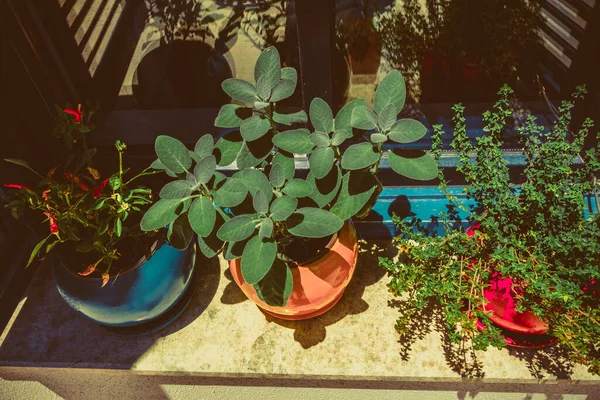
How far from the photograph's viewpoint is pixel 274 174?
1.03 meters

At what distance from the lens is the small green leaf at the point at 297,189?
3.38 feet

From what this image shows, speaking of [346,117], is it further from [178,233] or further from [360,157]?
[178,233]

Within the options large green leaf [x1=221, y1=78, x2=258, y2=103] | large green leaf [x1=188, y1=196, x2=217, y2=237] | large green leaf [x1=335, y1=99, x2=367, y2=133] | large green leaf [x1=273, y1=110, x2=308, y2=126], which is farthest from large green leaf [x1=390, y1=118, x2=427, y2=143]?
large green leaf [x1=188, y1=196, x2=217, y2=237]

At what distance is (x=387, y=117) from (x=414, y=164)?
117 millimetres

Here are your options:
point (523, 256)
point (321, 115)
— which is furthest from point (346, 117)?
point (523, 256)

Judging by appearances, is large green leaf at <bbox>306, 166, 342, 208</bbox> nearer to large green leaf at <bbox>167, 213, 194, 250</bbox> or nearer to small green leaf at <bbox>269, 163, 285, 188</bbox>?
small green leaf at <bbox>269, 163, 285, 188</bbox>

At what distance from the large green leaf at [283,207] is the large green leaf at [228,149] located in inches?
7.6

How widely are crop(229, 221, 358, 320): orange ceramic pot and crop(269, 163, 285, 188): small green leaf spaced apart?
0.82ft

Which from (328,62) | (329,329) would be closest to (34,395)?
(329,329)

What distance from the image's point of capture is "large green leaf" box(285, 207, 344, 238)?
0.97 meters

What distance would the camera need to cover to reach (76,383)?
1.55 m

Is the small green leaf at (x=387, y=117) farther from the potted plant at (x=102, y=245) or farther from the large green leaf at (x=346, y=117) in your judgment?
the potted plant at (x=102, y=245)

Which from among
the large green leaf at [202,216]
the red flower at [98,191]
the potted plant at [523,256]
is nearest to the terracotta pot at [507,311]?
the potted plant at [523,256]

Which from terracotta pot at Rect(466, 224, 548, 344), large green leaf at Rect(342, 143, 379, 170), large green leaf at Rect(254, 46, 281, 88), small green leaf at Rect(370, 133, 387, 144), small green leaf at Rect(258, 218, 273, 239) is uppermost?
large green leaf at Rect(254, 46, 281, 88)
